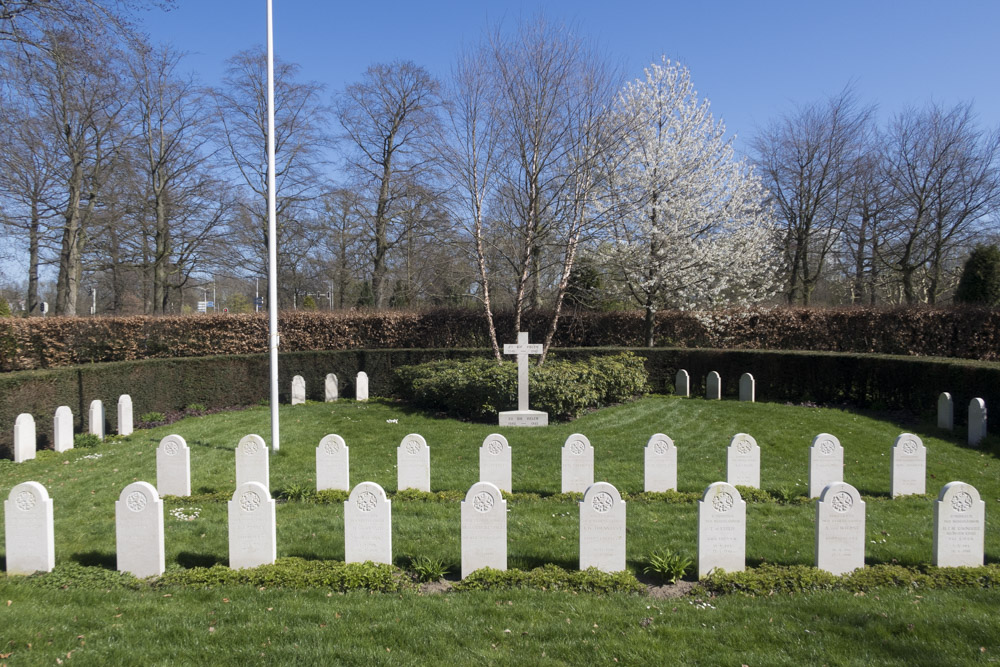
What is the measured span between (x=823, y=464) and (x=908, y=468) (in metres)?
1.00

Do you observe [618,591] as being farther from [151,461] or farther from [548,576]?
[151,461]

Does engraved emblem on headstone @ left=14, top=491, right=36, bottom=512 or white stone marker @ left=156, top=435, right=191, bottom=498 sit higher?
engraved emblem on headstone @ left=14, top=491, right=36, bottom=512

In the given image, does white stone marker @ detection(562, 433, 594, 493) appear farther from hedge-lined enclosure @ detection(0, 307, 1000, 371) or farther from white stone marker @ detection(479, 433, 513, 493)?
hedge-lined enclosure @ detection(0, 307, 1000, 371)

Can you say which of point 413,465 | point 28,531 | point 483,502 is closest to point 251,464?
point 413,465

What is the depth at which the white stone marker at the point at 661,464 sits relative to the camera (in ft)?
25.8

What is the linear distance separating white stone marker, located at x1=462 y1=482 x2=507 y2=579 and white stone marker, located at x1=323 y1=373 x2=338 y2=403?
11426 millimetres

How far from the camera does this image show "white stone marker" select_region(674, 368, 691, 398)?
53.4ft

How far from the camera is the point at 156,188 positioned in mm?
26609

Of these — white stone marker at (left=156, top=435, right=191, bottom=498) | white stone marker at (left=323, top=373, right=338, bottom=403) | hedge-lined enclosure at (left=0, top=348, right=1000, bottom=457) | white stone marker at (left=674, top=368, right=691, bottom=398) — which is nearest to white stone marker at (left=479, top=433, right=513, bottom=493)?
white stone marker at (left=156, top=435, right=191, bottom=498)

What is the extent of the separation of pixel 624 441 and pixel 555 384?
233cm

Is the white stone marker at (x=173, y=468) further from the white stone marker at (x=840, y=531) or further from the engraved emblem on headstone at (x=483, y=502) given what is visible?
the white stone marker at (x=840, y=531)

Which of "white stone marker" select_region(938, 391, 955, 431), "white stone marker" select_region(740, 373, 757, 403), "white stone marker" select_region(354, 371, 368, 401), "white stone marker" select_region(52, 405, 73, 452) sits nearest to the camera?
"white stone marker" select_region(52, 405, 73, 452)

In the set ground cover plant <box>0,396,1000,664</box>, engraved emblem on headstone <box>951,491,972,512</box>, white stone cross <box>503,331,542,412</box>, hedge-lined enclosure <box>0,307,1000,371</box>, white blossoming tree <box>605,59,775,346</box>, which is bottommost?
ground cover plant <box>0,396,1000,664</box>

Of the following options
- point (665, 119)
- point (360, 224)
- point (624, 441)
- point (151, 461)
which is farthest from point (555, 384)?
point (360, 224)
